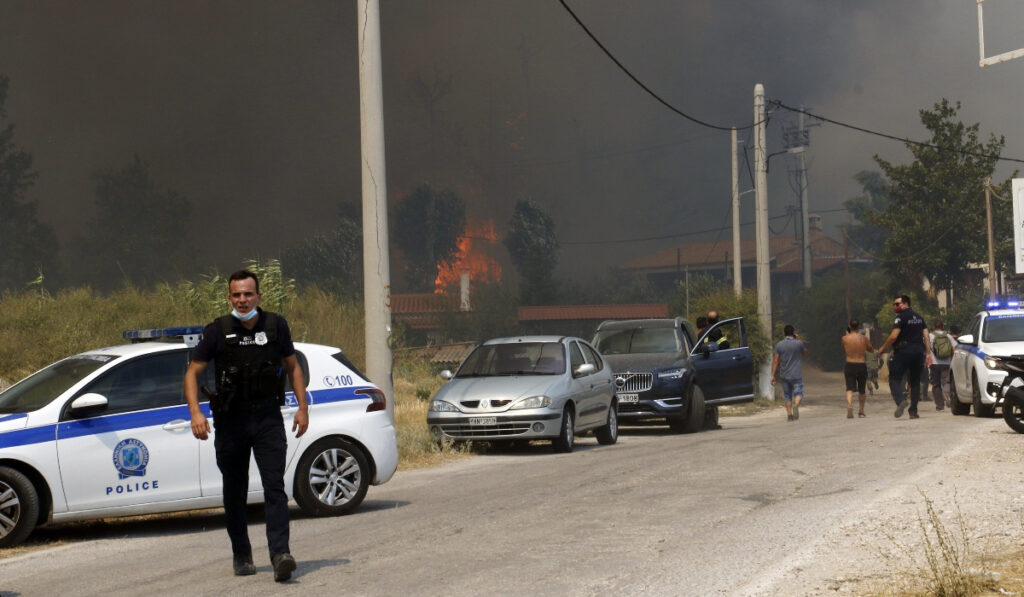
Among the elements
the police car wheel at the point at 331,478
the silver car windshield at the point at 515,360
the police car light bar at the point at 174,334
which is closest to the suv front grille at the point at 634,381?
the silver car windshield at the point at 515,360

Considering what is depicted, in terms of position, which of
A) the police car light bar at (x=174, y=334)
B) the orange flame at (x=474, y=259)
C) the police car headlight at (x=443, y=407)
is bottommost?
the police car headlight at (x=443, y=407)

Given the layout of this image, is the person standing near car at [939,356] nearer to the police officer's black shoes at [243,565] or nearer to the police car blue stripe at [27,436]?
the police car blue stripe at [27,436]

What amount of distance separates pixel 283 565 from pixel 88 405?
2.97 metres

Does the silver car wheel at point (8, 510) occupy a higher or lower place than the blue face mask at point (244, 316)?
lower

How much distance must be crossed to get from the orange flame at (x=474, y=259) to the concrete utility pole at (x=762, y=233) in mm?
55553

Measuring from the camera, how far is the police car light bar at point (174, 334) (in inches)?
375

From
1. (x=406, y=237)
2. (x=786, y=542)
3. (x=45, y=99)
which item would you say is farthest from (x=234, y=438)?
(x=406, y=237)

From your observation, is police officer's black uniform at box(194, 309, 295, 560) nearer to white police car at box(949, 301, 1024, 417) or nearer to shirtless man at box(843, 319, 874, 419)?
white police car at box(949, 301, 1024, 417)

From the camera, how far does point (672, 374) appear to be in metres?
19.9

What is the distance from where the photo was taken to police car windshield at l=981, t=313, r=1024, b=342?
19.5m

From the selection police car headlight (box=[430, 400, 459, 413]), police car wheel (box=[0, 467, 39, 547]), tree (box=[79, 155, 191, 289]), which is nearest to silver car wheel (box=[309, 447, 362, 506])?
police car wheel (box=[0, 467, 39, 547])

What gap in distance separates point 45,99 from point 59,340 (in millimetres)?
54507

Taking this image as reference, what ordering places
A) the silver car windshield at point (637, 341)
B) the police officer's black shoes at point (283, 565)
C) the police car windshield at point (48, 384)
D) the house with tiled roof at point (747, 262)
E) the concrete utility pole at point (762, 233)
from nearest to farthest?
1. the police officer's black shoes at point (283, 565)
2. the police car windshield at point (48, 384)
3. the silver car windshield at point (637, 341)
4. the concrete utility pole at point (762, 233)
5. the house with tiled roof at point (747, 262)

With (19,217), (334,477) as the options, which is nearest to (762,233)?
(334,477)
